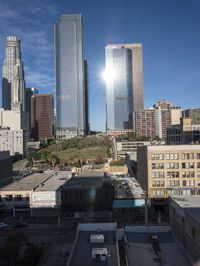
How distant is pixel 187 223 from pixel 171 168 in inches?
1271

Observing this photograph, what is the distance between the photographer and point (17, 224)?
5706cm

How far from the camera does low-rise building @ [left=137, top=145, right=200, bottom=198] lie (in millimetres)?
63000

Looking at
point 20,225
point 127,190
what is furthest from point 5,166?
point 127,190

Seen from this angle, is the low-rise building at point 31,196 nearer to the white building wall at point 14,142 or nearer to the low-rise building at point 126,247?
the low-rise building at point 126,247

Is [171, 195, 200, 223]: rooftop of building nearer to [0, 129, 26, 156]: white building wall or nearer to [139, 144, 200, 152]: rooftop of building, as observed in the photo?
[139, 144, 200, 152]: rooftop of building

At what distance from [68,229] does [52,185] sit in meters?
19.0

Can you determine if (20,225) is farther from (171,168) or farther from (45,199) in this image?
(171,168)

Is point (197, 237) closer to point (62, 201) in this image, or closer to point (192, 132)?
point (62, 201)

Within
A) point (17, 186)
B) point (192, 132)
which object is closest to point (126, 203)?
point (17, 186)

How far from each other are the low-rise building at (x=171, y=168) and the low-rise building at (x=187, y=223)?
74.9 feet

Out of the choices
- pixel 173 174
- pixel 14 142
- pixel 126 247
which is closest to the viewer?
pixel 126 247

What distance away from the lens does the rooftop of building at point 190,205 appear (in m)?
30.9

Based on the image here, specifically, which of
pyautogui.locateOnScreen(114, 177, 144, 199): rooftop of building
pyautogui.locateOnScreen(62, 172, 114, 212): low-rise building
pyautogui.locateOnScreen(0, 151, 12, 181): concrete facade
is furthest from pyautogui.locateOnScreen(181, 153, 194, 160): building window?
pyautogui.locateOnScreen(0, 151, 12, 181): concrete facade

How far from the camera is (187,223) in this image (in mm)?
31516
